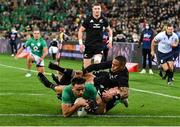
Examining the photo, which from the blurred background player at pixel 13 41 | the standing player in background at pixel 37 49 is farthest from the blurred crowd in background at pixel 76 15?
the standing player in background at pixel 37 49

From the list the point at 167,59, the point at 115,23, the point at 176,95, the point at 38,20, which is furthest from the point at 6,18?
the point at 176,95

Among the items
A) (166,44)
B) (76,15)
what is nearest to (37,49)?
(166,44)

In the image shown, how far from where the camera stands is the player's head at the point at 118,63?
11859mm

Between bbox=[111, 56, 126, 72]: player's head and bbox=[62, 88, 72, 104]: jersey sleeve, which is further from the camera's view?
bbox=[111, 56, 126, 72]: player's head

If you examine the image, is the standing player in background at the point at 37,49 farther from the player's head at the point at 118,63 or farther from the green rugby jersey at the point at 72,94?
the green rugby jersey at the point at 72,94

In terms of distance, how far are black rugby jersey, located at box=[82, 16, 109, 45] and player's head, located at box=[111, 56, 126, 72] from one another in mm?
5057

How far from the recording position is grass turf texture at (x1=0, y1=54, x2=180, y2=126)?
10.7 meters

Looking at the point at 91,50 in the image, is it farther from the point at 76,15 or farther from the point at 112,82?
the point at 76,15

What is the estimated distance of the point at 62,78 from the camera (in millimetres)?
12648

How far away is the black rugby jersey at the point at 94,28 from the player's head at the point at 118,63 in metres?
5.06

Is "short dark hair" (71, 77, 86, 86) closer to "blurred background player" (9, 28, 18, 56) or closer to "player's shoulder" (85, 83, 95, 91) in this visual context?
"player's shoulder" (85, 83, 95, 91)

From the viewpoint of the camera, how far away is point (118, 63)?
11.9m

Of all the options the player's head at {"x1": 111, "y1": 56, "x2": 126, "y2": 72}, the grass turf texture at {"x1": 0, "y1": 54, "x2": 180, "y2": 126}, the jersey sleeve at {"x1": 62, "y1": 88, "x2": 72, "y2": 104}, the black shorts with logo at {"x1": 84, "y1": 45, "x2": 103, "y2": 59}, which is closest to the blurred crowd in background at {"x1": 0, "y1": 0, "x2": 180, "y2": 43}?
the black shorts with logo at {"x1": 84, "y1": 45, "x2": 103, "y2": 59}

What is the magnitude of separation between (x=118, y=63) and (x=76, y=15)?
34800 millimetres
